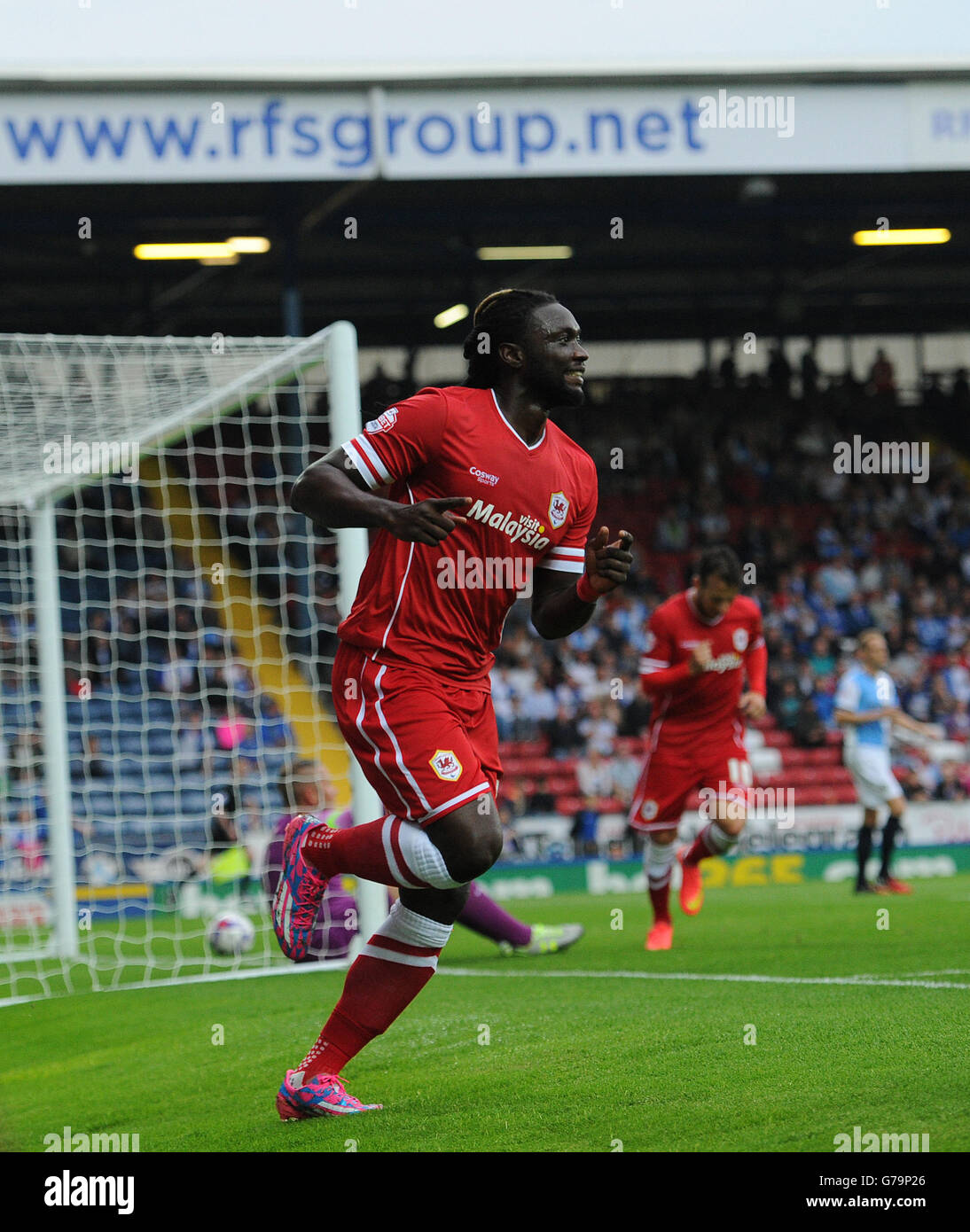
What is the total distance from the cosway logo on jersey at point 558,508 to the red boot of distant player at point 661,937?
14.6ft

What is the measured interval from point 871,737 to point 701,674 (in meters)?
3.93

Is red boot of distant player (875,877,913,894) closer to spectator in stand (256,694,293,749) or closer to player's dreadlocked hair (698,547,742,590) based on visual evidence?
player's dreadlocked hair (698,547,742,590)

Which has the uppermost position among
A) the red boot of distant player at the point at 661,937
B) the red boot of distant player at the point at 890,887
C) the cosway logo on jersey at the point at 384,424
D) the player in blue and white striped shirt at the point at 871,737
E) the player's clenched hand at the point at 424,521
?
the cosway logo on jersey at the point at 384,424

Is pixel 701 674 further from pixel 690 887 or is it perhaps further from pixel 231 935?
pixel 231 935

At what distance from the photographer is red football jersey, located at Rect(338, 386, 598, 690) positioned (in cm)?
420

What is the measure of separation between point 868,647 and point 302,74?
22.2 ft

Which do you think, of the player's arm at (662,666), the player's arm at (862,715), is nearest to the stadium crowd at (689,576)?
the player's arm at (862,715)

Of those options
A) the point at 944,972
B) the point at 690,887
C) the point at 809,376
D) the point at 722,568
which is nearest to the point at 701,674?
the point at 722,568

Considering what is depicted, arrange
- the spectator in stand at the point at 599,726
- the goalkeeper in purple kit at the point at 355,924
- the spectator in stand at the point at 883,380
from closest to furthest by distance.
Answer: the goalkeeper in purple kit at the point at 355,924
the spectator in stand at the point at 599,726
the spectator in stand at the point at 883,380

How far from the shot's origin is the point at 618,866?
51.4 ft

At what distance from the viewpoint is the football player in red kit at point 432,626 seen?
407cm

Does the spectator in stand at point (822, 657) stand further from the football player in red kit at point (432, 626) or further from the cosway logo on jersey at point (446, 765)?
the cosway logo on jersey at point (446, 765)

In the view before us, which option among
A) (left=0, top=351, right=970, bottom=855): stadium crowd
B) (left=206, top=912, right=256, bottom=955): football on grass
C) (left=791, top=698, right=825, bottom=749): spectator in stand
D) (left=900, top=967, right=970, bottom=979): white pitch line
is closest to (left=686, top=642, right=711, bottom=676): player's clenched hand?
(left=900, top=967, right=970, bottom=979): white pitch line

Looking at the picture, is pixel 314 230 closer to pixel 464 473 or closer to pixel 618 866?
pixel 618 866
